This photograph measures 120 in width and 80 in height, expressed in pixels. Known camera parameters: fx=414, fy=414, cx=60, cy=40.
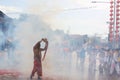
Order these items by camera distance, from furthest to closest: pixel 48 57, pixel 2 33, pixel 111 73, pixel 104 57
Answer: pixel 2 33 → pixel 48 57 → pixel 104 57 → pixel 111 73

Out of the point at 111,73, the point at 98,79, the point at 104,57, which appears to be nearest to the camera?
the point at 98,79

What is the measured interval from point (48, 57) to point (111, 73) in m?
4.14

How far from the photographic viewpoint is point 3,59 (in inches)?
886

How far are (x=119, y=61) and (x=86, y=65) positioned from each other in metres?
3.26

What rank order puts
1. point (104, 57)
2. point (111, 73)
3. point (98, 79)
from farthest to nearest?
point (104, 57), point (111, 73), point (98, 79)

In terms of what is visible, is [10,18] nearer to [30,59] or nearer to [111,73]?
[30,59]

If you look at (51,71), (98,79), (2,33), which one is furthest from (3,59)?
(98,79)

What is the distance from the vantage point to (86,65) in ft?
74.0

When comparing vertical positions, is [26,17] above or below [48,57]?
above

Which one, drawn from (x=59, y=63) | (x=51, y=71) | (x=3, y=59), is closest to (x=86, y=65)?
(x=59, y=63)

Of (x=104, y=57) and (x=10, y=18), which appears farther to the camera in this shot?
(x=10, y=18)

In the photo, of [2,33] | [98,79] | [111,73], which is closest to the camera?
[98,79]

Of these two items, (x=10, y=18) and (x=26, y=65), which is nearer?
(x=26, y=65)

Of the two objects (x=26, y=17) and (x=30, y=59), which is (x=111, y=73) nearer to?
(x=30, y=59)
